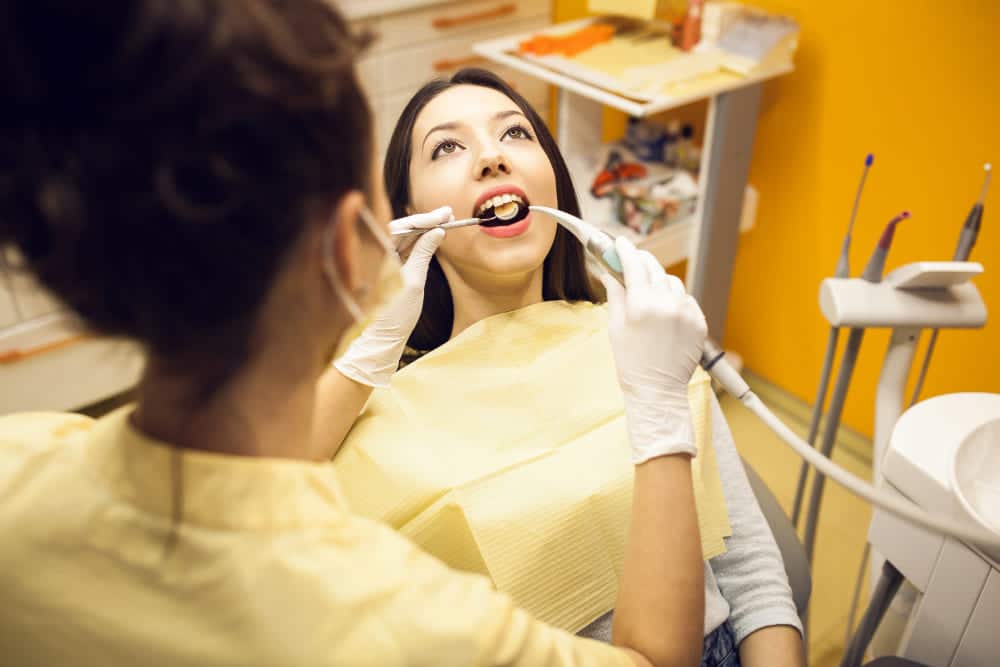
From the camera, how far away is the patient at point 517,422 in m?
1.16

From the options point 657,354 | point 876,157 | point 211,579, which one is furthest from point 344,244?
point 876,157

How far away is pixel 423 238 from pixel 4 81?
851 mm

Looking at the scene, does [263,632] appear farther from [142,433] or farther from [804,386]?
[804,386]

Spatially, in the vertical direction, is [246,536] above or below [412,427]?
above

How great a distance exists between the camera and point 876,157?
214 centimetres

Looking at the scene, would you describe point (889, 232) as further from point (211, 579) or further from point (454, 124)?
point (211, 579)

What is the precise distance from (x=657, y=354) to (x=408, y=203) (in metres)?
0.63

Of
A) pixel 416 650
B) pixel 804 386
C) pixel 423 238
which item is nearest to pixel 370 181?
pixel 416 650

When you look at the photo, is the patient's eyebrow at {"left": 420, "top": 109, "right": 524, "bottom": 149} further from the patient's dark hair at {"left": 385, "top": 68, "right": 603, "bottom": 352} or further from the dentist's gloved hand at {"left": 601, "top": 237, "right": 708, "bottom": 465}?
the dentist's gloved hand at {"left": 601, "top": 237, "right": 708, "bottom": 465}

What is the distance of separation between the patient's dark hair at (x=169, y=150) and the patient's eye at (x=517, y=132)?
81cm

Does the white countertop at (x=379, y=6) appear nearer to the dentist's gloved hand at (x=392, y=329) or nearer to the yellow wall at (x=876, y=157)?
the yellow wall at (x=876, y=157)

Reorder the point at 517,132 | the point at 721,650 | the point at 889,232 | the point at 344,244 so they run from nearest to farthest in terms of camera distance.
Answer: the point at 344,244 < the point at 721,650 < the point at 889,232 < the point at 517,132

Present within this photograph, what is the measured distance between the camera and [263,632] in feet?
1.98

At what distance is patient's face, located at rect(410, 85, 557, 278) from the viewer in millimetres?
1318
